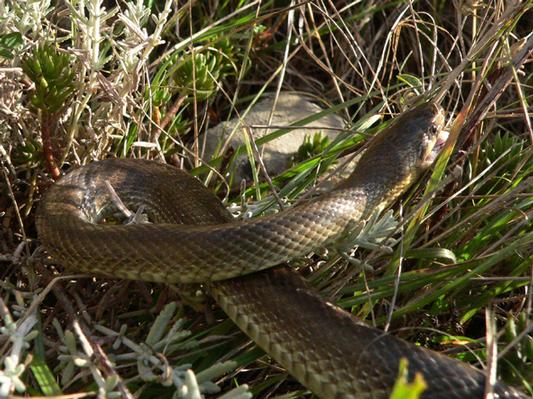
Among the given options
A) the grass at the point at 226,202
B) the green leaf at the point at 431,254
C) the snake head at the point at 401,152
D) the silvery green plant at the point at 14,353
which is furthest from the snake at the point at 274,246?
the silvery green plant at the point at 14,353

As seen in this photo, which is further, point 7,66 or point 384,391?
point 7,66

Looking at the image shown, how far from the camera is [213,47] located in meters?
5.16

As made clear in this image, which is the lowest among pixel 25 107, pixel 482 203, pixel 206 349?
pixel 206 349

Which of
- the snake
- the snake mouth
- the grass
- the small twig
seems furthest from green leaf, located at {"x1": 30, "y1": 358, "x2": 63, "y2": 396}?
the snake mouth

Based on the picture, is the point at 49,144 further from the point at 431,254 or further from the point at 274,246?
the point at 431,254

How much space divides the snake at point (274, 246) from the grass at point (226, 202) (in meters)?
0.15

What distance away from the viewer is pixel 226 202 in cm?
452

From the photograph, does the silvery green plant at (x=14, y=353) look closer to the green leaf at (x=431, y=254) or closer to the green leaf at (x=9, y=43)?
the green leaf at (x=9, y=43)

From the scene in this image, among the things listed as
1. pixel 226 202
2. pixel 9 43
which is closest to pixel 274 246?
pixel 226 202

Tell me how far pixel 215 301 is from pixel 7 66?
1.66 m

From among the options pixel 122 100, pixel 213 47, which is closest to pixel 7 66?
pixel 122 100

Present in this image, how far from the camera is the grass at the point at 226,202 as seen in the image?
333 centimetres

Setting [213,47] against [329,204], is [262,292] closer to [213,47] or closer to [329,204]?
[329,204]

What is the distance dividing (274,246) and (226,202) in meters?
0.90
